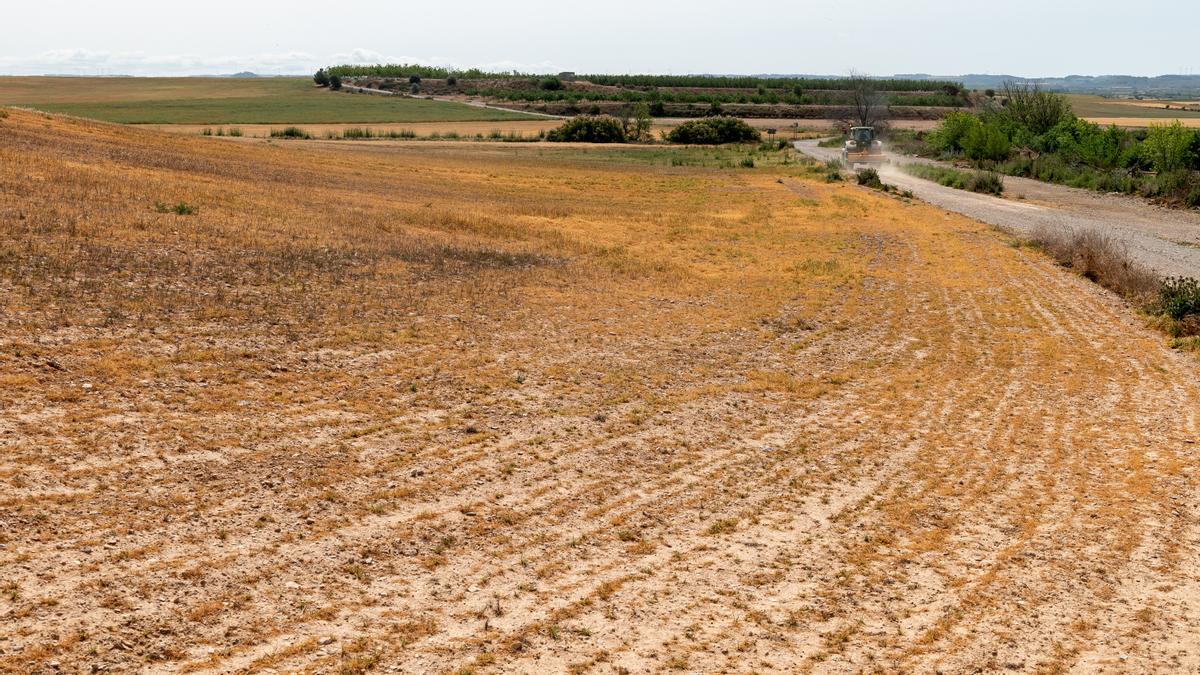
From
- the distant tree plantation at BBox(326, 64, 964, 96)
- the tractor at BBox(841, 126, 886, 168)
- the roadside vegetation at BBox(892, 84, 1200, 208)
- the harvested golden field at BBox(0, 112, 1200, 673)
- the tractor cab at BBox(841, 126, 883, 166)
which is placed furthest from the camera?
the distant tree plantation at BBox(326, 64, 964, 96)

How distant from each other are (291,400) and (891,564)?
22.2ft

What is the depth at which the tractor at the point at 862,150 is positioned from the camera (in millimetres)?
65500

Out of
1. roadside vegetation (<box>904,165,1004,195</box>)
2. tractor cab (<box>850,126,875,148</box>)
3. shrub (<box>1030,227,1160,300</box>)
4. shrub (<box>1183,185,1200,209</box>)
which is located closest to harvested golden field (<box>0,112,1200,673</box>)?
shrub (<box>1030,227,1160,300</box>)

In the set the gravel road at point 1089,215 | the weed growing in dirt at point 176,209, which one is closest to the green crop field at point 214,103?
the gravel road at point 1089,215

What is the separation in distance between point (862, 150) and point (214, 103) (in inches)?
3373

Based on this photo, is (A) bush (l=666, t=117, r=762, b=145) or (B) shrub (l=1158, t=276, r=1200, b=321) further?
(A) bush (l=666, t=117, r=762, b=145)

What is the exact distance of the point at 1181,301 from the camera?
61.0 ft

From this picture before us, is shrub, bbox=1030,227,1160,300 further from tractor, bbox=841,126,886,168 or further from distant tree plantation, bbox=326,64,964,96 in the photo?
distant tree plantation, bbox=326,64,964,96

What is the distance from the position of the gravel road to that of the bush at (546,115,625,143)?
3536 centimetres

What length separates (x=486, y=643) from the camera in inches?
254

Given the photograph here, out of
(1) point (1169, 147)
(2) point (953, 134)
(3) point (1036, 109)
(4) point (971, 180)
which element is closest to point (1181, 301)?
(4) point (971, 180)

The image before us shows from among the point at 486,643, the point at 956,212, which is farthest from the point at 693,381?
the point at 956,212

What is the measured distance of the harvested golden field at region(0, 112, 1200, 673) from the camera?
6668 millimetres

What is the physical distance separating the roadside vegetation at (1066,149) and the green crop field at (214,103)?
55881mm
